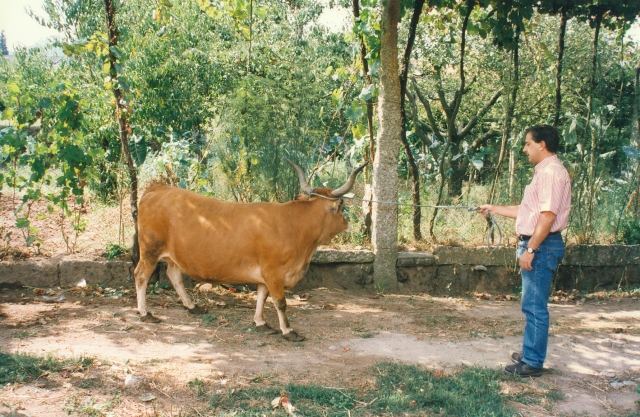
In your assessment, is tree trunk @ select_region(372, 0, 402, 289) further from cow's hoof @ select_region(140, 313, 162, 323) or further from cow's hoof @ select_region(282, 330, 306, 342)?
cow's hoof @ select_region(140, 313, 162, 323)

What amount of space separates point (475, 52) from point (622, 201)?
5215 mm

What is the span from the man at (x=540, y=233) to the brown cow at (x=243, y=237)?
1.78 m

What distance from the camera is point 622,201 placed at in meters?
9.09

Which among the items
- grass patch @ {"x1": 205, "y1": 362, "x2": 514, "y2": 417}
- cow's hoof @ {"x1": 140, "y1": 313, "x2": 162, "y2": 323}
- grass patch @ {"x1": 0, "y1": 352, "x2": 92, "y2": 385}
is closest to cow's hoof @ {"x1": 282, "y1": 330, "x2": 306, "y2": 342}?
grass patch @ {"x1": 205, "y1": 362, "x2": 514, "y2": 417}

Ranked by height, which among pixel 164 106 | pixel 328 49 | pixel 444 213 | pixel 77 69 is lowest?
pixel 444 213

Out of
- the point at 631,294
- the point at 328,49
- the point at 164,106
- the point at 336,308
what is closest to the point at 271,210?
the point at 336,308

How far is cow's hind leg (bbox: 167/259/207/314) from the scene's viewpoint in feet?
22.3

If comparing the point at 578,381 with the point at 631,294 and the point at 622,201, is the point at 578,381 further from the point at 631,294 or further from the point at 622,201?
the point at 622,201

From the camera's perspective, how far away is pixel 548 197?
4.85m

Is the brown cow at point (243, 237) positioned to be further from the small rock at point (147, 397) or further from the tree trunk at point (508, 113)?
the tree trunk at point (508, 113)

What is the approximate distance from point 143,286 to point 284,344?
1760 mm

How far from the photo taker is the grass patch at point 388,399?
14.3 feet

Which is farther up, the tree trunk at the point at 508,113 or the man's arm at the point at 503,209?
the tree trunk at the point at 508,113

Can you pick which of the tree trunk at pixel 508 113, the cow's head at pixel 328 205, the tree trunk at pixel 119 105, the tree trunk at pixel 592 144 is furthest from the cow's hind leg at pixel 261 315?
the tree trunk at pixel 592 144
